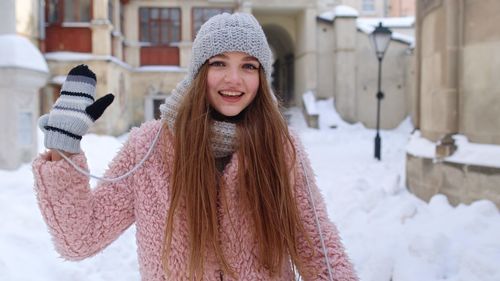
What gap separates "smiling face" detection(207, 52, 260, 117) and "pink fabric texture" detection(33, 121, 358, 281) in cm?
19

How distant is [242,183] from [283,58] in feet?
80.5

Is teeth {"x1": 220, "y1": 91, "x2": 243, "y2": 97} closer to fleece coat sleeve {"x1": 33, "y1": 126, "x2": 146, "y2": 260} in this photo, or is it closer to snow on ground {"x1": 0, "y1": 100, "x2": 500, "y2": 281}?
fleece coat sleeve {"x1": 33, "y1": 126, "x2": 146, "y2": 260}

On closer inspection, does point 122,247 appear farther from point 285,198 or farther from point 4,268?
point 285,198

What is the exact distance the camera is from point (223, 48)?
1776 millimetres

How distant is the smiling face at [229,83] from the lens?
5.90 ft

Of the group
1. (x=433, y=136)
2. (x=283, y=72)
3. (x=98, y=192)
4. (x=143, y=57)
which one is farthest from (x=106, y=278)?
(x=283, y=72)

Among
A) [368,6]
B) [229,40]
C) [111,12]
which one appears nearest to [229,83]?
[229,40]

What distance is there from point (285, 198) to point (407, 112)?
19489mm

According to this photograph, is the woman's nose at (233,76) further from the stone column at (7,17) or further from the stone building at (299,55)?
the stone building at (299,55)

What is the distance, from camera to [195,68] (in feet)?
6.07

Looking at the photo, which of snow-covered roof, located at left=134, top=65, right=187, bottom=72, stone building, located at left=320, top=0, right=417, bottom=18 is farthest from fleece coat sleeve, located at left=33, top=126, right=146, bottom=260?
stone building, located at left=320, top=0, right=417, bottom=18

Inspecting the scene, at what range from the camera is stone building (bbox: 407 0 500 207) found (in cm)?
509

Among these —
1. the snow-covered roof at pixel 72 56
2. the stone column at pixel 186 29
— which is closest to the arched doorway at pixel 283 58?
the stone column at pixel 186 29

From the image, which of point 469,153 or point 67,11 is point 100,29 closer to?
point 67,11
